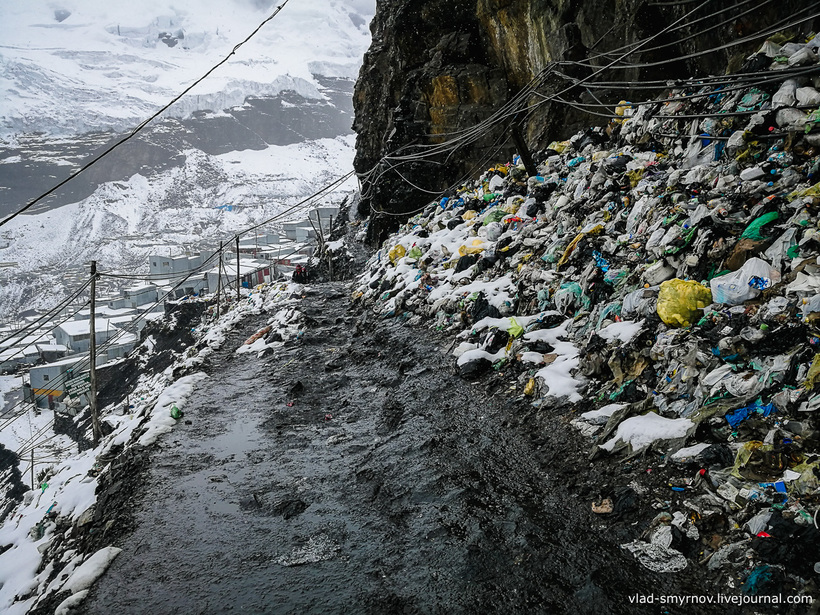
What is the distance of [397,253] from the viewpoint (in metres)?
8.82

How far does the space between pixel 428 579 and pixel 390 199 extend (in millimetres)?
11211

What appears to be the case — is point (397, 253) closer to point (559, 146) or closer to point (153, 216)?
point (559, 146)

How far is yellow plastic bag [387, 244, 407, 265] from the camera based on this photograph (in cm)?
865

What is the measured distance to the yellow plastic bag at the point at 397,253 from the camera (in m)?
8.65

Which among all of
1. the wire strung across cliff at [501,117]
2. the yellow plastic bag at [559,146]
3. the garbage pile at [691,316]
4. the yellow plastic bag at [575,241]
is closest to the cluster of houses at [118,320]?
the wire strung across cliff at [501,117]

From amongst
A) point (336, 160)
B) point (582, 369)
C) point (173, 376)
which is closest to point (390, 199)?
point (173, 376)

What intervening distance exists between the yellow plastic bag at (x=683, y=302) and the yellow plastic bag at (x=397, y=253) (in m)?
5.87

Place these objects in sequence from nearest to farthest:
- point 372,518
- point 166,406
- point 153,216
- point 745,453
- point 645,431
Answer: point 745,453, point 645,431, point 372,518, point 166,406, point 153,216

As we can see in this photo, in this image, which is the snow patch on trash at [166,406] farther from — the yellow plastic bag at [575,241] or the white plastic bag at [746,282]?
the white plastic bag at [746,282]

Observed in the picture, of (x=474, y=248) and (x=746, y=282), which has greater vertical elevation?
(x=746, y=282)

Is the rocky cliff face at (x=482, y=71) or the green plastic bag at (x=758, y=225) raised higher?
the rocky cliff face at (x=482, y=71)

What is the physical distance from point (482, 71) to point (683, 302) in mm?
9470

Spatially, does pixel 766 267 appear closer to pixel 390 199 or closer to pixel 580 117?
pixel 580 117

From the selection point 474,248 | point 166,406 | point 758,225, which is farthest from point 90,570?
point 474,248
